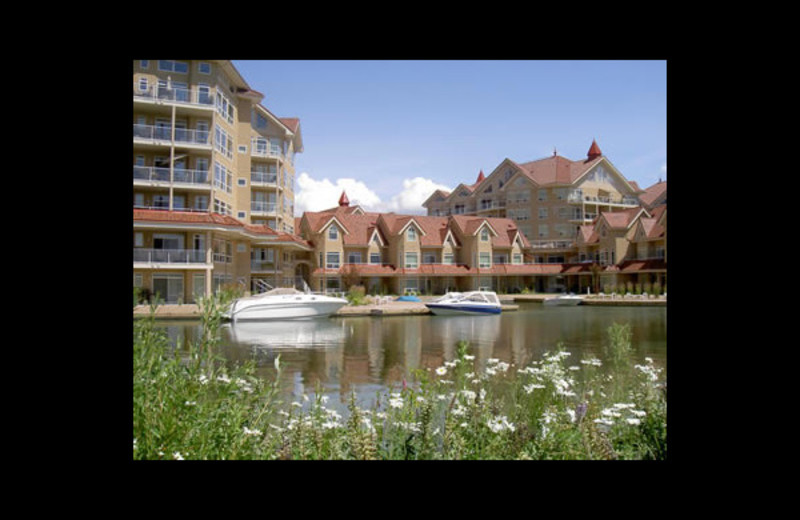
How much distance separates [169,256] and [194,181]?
4109 mm

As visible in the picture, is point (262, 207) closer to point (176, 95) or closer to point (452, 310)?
point (176, 95)

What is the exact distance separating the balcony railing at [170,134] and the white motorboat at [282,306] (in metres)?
8.95

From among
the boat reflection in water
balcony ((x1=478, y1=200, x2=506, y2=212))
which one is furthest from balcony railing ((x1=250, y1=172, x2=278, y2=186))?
balcony ((x1=478, y1=200, x2=506, y2=212))

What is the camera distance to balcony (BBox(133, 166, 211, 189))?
916 inches

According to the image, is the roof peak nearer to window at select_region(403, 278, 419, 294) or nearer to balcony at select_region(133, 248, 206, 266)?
window at select_region(403, 278, 419, 294)

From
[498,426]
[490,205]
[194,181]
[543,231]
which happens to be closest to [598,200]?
[543,231]
